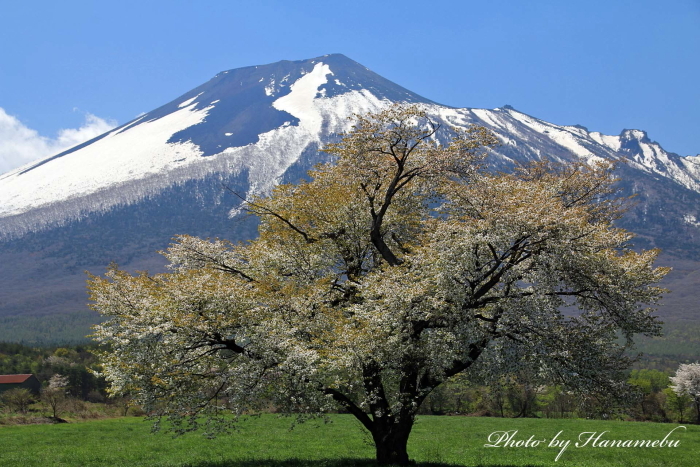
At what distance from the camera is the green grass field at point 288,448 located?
2189cm

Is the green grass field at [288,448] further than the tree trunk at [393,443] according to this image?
Yes

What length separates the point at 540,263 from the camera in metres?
16.6

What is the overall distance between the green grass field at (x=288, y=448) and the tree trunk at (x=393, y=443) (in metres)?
1.00

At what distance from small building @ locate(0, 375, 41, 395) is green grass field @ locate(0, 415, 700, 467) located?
145 feet

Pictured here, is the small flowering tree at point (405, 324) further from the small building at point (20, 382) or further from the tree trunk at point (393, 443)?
the small building at point (20, 382)

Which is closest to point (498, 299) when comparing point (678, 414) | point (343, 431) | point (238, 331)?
point (238, 331)

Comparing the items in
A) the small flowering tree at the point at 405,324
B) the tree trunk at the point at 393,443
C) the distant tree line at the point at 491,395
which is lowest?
the distant tree line at the point at 491,395

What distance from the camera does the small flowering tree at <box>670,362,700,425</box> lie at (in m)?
52.8

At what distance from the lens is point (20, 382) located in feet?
246

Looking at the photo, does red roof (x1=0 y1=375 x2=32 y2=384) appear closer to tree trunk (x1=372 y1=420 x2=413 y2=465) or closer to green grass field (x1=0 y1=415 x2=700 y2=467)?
green grass field (x1=0 y1=415 x2=700 y2=467)

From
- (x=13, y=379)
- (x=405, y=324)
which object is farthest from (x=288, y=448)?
(x=13, y=379)

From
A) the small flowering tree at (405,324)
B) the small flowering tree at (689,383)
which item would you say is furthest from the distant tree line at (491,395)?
the small flowering tree at (405,324)

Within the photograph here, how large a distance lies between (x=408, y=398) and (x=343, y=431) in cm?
2163

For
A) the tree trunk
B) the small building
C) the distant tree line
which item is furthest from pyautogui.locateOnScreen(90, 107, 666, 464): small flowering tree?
the small building
